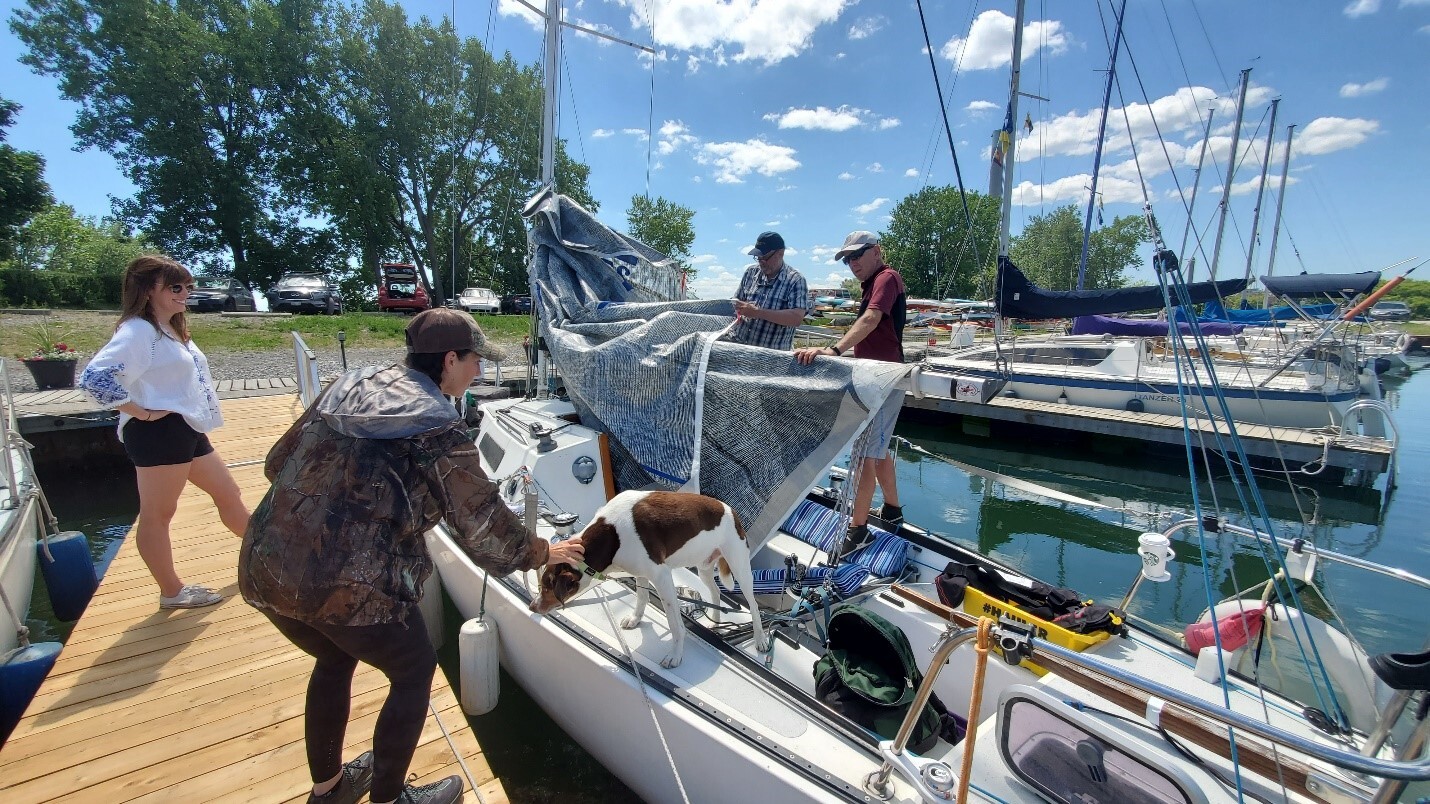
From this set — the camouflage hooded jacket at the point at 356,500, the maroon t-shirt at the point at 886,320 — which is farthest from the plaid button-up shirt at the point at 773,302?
the camouflage hooded jacket at the point at 356,500

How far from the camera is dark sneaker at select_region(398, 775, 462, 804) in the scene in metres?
2.02

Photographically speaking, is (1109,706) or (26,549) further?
(26,549)

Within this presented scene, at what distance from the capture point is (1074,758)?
5.98 ft

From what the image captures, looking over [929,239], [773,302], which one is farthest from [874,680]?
[929,239]

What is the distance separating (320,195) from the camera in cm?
2570

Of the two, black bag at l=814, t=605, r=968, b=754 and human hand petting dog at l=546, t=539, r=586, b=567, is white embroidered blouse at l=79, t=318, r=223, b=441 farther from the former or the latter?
black bag at l=814, t=605, r=968, b=754

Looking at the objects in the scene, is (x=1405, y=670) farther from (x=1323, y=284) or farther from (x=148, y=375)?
(x=1323, y=284)

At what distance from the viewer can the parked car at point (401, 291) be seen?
71.7ft

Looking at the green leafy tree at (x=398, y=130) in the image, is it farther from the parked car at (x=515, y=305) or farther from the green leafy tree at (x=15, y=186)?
the green leafy tree at (x=15, y=186)

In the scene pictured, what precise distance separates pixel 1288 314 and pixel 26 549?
26.2 metres

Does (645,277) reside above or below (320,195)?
below

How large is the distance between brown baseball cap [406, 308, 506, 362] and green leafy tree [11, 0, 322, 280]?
98.9 ft

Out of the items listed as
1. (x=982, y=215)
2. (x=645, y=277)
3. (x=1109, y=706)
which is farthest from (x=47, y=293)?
(x=982, y=215)

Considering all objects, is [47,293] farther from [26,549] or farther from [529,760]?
[529,760]
